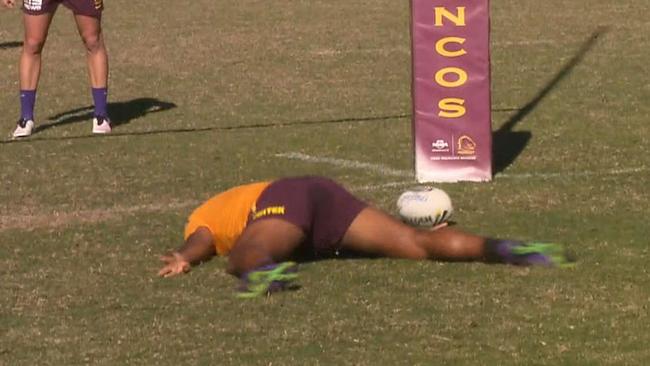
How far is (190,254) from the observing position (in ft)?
27.1

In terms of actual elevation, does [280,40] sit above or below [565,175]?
below

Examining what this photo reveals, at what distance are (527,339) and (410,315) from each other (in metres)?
0.67

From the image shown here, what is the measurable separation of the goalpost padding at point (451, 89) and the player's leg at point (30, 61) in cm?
384

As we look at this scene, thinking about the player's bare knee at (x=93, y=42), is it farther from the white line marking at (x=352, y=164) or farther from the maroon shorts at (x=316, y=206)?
the maroon shorts at (x=316, y=206)

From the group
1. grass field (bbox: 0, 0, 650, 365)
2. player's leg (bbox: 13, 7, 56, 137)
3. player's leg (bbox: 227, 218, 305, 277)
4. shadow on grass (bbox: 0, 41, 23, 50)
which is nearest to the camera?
grass field (bbox: 0, 0, 650, 365)

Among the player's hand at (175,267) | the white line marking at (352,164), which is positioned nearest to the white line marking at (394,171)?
the white line marking at (352,164)

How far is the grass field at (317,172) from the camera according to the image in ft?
23.0

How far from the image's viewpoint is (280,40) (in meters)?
19.1

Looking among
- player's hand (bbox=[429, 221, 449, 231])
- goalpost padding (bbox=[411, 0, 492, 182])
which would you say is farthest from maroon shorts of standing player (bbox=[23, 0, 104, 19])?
player's hand (bbox=[429, 221, 449, 231])

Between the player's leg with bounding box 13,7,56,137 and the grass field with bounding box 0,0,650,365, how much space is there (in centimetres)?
21

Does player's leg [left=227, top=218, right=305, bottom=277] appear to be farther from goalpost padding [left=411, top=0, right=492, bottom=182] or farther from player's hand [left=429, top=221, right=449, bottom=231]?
goalpost padding [left=411, top=0, right=492, bottom=182]

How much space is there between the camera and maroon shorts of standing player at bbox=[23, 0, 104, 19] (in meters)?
12.9

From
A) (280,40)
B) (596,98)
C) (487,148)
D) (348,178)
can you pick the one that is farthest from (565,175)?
(280,40)

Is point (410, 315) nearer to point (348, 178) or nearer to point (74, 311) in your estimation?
point (74, 311)
